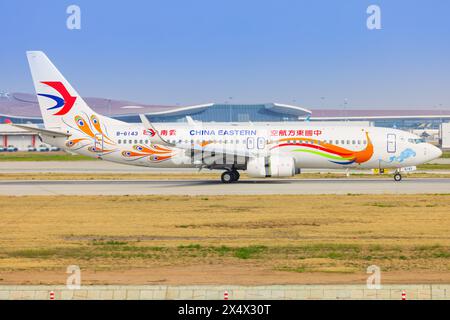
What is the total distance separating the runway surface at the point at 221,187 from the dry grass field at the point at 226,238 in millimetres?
3480

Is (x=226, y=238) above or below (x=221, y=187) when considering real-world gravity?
below

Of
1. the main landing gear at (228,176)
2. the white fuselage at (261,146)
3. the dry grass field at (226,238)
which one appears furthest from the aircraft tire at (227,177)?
the dry grass field at (226,238)

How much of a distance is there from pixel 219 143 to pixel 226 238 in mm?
26631

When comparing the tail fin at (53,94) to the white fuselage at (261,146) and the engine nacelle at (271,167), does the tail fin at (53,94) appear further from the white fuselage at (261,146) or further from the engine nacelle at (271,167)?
the engine nacelle at (271,167)

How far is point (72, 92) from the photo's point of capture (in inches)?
2194

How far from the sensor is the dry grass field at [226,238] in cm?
2092

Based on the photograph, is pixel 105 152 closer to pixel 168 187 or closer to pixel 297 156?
pixel 168 187

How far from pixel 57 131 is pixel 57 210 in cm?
1943

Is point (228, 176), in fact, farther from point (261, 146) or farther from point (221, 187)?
point (221, 187)

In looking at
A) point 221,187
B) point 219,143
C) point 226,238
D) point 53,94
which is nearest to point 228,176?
point 219,143

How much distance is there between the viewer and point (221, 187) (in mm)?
49375

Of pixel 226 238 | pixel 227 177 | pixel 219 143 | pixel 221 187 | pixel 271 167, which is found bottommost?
pixel 226 238

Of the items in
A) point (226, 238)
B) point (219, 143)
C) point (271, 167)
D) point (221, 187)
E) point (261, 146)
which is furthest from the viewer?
point (219, 143)
